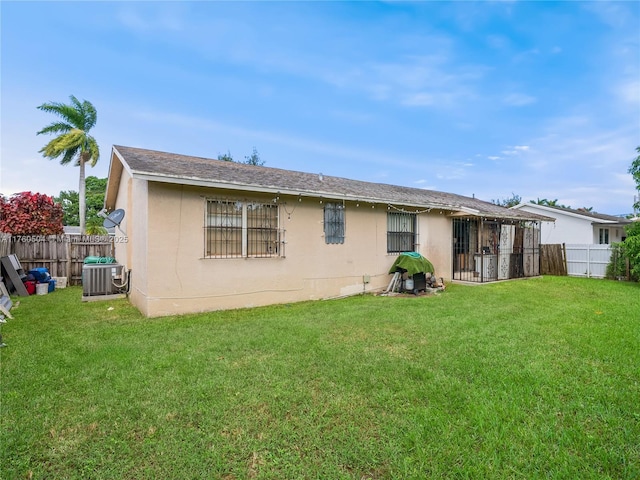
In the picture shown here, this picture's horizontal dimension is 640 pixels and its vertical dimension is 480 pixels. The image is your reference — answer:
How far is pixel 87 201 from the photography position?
3052 centimetres

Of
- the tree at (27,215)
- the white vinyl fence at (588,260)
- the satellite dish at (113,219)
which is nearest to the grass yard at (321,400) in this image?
the satellite dish at (113,219)

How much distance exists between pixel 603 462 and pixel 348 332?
359 cm

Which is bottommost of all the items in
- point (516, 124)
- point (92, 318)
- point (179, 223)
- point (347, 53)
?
point (92, 318)

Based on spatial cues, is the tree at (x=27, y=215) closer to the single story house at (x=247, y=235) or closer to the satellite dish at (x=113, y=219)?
the single story house at (x=247, y=235)

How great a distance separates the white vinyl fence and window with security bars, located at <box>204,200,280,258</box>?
47.4 ft

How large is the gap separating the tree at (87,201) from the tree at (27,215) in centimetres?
1945

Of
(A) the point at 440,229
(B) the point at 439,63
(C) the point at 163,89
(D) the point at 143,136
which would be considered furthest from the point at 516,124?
(D) the point at 143,136

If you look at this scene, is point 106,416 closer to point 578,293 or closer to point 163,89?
point 578,293

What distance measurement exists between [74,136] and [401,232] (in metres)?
22.4

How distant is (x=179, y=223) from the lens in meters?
6.92

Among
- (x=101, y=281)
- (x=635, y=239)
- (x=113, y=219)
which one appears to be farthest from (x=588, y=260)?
(x=101, y=281)

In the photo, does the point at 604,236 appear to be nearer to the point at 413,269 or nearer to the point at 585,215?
the point at 585,215

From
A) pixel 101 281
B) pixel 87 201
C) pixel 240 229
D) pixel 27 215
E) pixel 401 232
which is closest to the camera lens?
pixel 240 229

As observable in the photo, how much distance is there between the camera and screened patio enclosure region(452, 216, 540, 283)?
12492 mm
